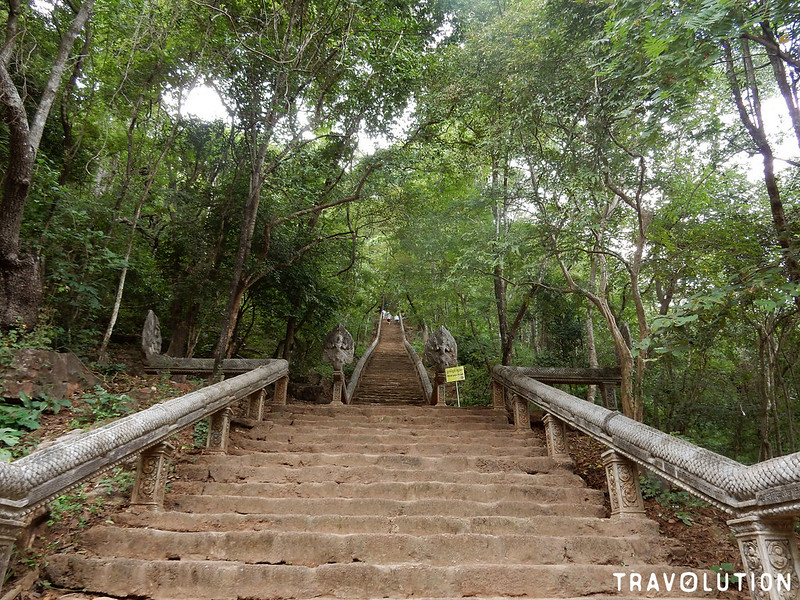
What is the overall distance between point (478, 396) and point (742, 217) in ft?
22.2

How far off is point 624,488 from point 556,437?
4.12ft

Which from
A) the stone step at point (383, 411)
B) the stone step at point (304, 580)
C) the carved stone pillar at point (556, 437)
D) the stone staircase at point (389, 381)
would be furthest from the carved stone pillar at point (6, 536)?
the stone staircase at point (389, 381)

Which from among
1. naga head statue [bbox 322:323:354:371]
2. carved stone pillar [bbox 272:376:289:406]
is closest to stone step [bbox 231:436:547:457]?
carved stone pillar [bbox 272:376:289:406]

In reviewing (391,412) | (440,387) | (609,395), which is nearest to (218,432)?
(391,412)

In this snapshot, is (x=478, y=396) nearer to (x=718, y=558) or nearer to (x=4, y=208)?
(x=718, y=558)

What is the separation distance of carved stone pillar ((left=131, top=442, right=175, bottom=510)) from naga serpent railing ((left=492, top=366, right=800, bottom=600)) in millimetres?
3571

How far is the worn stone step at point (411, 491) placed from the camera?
346 centimetres

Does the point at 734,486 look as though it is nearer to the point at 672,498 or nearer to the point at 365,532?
the point at 672,498

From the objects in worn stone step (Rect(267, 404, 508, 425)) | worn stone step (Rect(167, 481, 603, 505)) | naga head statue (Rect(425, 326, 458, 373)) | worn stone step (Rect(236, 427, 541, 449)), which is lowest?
worn stone step (Rect(167, 481, 603, 505))

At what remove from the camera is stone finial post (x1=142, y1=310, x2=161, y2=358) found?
619cm

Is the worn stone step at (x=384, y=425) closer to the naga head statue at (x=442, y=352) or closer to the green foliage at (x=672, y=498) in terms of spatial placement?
the green foliage at (x=672, y=498)

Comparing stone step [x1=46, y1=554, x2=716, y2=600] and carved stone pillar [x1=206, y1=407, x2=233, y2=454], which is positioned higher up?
carved stone pillar [x1=206, y1=407, x2=233, y2=454]

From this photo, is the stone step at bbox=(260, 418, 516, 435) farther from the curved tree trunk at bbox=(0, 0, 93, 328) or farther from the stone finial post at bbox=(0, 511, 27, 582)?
the stone finial post at bbox=(0, 511, 27, 582)

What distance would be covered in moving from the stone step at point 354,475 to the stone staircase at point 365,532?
1cm
